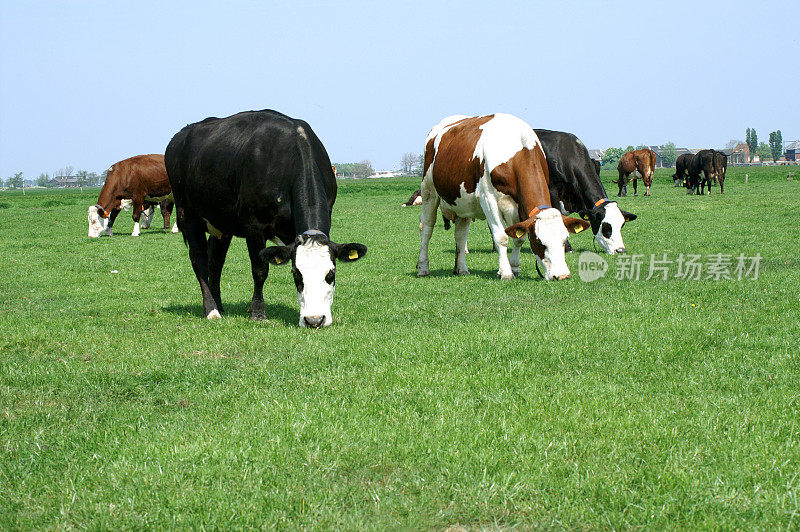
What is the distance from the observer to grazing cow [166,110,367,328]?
795 centimetres

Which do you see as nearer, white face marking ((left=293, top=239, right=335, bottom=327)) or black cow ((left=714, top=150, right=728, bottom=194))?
white face marking ((left=293, top=239, right=335, bottom=327))

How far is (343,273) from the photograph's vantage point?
13.6 metres

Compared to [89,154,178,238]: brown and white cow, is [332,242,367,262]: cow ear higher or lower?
lower

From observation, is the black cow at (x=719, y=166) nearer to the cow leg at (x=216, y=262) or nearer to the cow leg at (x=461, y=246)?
the cow leg at (x=461, y=246)

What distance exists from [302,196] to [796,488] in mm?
5834

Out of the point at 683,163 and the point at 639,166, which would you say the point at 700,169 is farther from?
the point at 683,163

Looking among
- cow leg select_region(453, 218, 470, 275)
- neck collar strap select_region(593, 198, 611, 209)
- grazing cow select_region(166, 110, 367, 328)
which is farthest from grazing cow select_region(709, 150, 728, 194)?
grazing cow select_region(166, 110, 367, 328)

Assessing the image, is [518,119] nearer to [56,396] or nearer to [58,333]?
[58,333]

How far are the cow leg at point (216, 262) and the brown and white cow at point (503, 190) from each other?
4089mm

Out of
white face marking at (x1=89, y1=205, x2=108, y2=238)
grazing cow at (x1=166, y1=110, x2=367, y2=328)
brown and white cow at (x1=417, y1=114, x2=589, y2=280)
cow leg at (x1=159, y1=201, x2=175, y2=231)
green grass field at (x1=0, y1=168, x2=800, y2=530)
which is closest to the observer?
green grass field at (x1=0, y1=168, x2=800, y2=530)

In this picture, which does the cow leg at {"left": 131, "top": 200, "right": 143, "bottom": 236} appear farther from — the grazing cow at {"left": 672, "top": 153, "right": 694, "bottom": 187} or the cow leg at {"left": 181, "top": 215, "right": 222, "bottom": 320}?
the grazing cow at {"left": 672, "top": 153, "right": 694, "bottom": 187}

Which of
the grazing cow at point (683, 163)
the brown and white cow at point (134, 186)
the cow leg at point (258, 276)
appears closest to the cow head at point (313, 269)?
the cow leg at point (258, 276)

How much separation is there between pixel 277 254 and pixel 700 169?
37.6 meters

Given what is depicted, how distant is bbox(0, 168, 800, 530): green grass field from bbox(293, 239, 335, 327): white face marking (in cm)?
28
